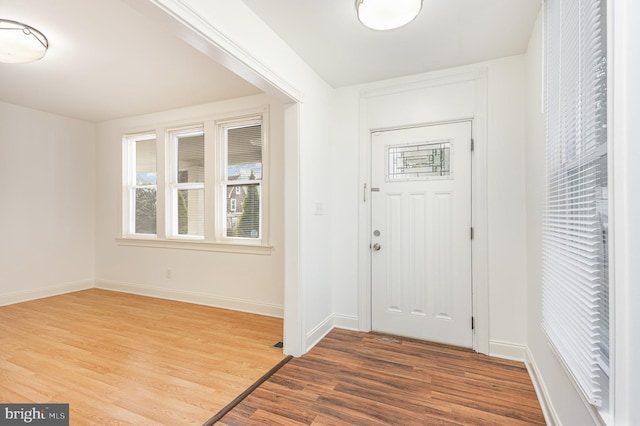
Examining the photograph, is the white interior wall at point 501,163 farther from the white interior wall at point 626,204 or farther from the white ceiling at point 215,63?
the white interior wall at point 626,204

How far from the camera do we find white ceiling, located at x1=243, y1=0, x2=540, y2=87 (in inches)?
77.7

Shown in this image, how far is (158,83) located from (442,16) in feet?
9.45

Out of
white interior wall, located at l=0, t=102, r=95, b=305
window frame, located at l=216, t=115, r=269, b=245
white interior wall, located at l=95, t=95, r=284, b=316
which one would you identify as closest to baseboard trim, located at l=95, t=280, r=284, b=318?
white interior wall, located at l=95, t=95, r=284, b=316

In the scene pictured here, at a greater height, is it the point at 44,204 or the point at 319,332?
the point at 44,204

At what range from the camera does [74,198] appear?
4.61 meters

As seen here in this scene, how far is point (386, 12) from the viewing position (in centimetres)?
182

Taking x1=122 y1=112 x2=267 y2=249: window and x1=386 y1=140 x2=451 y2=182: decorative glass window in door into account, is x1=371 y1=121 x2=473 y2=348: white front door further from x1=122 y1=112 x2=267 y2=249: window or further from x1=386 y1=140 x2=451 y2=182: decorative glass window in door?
x1=122 y1=112 x2=267 y2=249: window

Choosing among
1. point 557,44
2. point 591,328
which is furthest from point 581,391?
point 557,44

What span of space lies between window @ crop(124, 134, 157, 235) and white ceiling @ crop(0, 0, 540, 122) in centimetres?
109

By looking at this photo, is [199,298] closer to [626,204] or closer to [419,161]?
[419,161]

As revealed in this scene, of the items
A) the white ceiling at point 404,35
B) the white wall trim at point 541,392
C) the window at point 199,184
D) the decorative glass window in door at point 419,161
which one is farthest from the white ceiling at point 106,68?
the white wall trim at point 541,392

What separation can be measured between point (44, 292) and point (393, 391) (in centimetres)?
502

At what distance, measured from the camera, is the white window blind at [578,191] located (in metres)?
1.14

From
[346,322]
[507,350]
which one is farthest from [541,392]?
[346,322]
